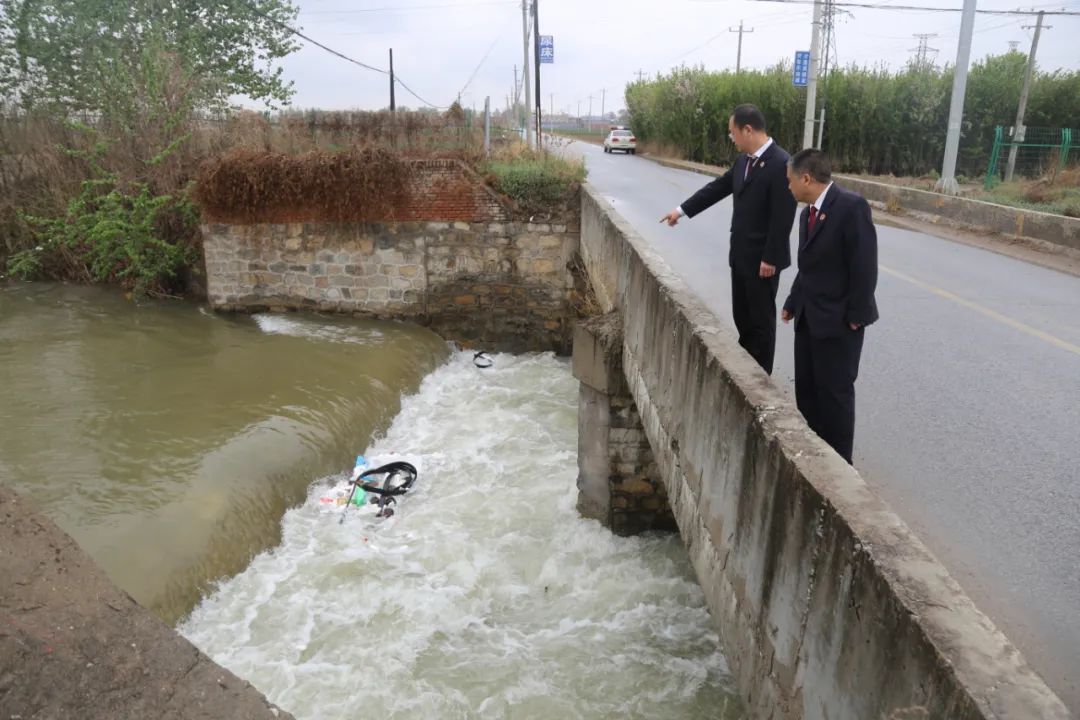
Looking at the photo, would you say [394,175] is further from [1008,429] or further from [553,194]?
[1008,429]

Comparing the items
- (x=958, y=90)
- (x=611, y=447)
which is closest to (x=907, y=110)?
(x=958, y=90)

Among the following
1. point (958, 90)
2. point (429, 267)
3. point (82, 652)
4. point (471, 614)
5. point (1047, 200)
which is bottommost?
point (471, 614)

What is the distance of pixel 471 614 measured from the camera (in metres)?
6.56

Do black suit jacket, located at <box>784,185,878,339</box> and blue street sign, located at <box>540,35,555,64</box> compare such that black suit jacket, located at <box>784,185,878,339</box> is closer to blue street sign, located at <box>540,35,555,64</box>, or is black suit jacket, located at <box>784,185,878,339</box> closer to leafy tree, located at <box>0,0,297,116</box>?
leafy tree, located at <box>0,0,297,116</box>

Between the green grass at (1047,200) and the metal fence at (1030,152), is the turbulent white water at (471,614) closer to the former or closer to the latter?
the green grass at (1047,200)

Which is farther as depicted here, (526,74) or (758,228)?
(526,74)

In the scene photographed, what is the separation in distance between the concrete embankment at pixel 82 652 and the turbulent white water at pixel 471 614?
1997mm

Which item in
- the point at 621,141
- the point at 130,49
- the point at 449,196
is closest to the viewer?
the point at 449,196

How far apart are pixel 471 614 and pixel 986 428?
419cm

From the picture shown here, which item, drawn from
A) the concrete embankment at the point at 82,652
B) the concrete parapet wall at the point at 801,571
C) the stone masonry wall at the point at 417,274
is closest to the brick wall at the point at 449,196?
the stone masonry wall at the point at 417,274

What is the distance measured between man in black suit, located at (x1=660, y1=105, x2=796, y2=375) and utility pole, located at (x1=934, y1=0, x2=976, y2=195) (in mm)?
13383

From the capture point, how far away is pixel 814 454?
317 cm

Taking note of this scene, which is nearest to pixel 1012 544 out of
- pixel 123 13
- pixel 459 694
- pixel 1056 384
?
pixel 1056 384

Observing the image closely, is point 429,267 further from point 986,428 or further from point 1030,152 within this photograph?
point 1030,152
